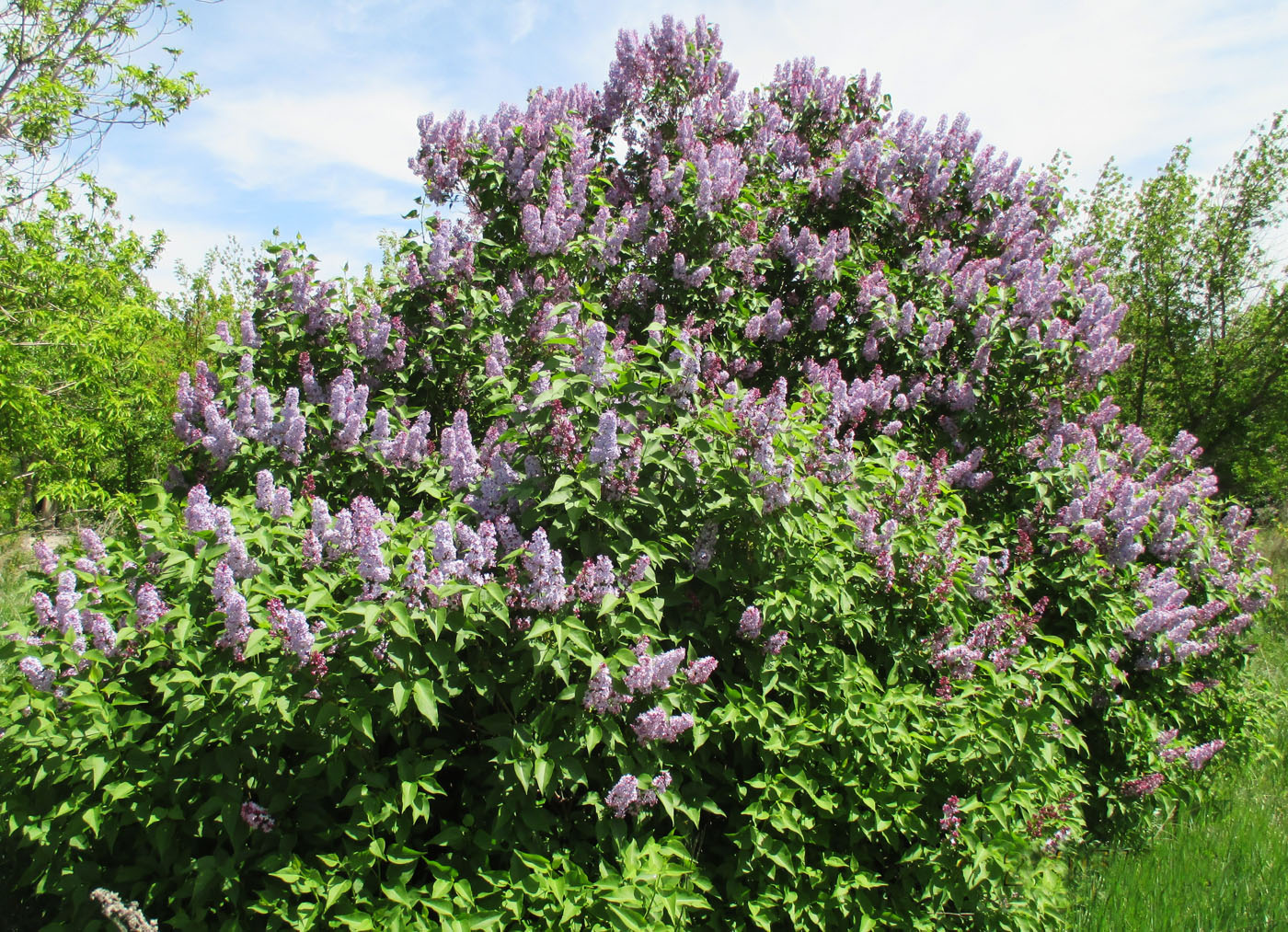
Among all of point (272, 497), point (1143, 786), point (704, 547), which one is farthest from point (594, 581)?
point (1143, 786)

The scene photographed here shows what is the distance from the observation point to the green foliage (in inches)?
395

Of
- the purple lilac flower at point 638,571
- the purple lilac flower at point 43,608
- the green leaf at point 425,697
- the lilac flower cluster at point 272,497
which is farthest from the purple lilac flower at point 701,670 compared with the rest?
the purple lilac flower at point 43,608

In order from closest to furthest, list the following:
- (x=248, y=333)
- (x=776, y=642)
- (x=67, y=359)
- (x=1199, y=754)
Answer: (x=776, y=642) → (x=248, y=333) → (x=1199, y=754) → (x=67, y=359)

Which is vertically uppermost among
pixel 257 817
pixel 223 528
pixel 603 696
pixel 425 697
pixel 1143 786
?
pixel 223 528

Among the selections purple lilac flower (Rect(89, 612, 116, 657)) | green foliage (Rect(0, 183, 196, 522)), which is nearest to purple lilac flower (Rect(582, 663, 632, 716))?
purple lilac flower (Rect(89, 612, 116, 657))

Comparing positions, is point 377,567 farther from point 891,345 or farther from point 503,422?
point 891,345

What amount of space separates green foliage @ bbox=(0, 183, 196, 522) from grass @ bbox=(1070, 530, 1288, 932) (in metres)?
12.0

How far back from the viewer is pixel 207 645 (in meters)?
2.79

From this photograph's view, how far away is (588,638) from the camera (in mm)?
2758

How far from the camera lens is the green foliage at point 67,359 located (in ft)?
32.9

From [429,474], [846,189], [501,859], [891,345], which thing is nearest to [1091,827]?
[891,345]

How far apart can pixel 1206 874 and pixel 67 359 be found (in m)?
14.0

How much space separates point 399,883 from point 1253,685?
6838mm

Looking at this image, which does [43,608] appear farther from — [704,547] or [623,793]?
[704,547]
